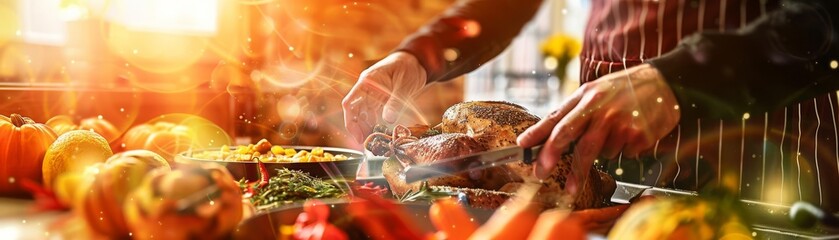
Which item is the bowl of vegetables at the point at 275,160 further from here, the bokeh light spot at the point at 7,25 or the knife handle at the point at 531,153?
the bokeh light spot at the point at 7,25

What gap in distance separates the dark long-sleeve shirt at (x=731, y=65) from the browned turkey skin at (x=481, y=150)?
21cm

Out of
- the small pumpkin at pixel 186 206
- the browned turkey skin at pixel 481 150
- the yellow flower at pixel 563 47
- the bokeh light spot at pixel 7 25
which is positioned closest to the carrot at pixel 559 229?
A: the small pumpkin at pixel 186 206

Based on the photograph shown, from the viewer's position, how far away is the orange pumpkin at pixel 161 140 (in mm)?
1562

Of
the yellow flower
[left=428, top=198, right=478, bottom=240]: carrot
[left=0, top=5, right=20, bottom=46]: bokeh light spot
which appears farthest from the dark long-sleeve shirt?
[left=0, top=5, right=20, bottom=46]: bokeh light spot

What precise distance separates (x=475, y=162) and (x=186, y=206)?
Result: 0.45m

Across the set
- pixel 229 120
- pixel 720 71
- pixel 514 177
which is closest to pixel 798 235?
pixel 720 71

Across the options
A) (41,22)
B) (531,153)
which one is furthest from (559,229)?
(41,22)

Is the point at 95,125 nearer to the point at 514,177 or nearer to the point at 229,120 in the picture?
the point at 229,120

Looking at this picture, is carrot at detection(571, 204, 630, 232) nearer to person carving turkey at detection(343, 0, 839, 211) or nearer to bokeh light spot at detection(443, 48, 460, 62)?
person carving turkey at detection(343, 0, 839, 211)

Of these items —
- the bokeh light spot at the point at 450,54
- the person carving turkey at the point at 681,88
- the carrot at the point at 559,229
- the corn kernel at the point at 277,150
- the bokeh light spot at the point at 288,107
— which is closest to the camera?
the carrot at the point at 559,229

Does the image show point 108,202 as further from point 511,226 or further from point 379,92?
point 379,92

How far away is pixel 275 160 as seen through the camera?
1143 millimetres

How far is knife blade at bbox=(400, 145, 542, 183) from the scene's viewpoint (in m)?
0.83

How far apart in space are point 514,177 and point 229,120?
5.34 feet
